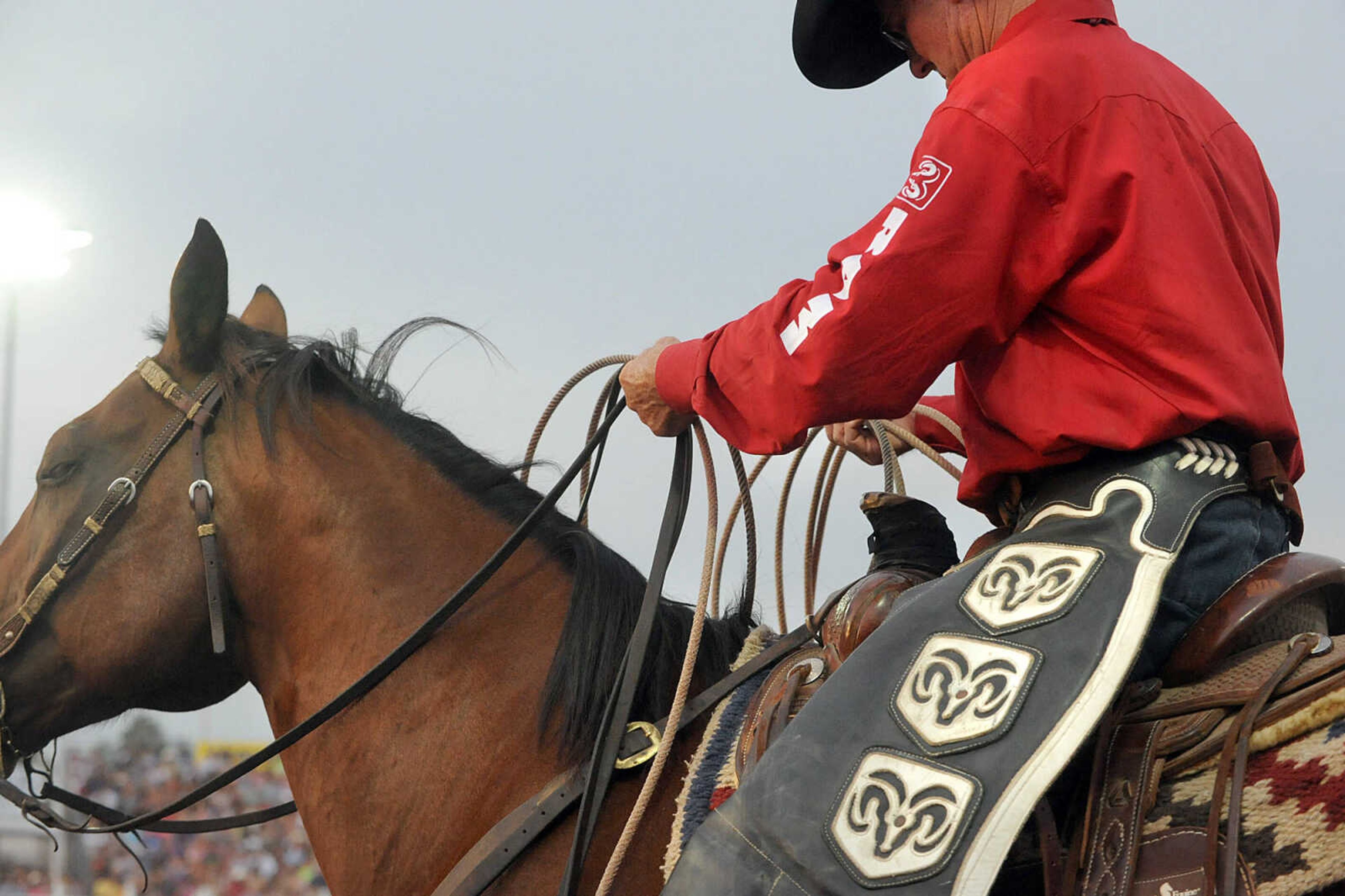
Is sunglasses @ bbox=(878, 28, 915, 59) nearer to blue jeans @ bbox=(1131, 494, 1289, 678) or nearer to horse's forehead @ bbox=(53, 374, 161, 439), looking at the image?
blue jeans @ bbox=(1131, 494, 1289, 678)

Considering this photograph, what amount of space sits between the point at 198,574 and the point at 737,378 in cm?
146

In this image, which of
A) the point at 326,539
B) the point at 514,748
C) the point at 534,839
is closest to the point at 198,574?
the point at 326,539

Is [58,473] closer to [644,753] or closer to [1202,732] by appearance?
[644,753]

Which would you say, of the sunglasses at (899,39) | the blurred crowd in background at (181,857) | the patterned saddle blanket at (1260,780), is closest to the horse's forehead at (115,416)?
the sunglasses at (899,39)

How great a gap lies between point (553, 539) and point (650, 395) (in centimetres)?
50

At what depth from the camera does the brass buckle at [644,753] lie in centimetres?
249

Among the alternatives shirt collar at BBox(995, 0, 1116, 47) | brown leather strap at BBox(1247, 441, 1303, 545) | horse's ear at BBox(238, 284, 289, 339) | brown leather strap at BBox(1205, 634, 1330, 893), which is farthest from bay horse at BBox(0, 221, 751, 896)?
shirt collar at BBox(995, 0, 1116, 47)

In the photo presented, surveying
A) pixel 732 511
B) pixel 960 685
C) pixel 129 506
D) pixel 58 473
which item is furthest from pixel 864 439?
pixel 58 473

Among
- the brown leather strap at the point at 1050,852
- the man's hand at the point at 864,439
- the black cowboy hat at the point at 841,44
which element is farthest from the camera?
the man's hand at the point at 864,439

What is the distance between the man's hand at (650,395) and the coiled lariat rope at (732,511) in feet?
0.29

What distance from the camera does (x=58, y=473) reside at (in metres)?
2.94

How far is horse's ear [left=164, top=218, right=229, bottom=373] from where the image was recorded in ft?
9.71

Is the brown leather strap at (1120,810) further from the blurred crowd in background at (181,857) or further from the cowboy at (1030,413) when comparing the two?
the blurred crowd in background at (181,857)

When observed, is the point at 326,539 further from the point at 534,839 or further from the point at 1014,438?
the point at 1014,438
